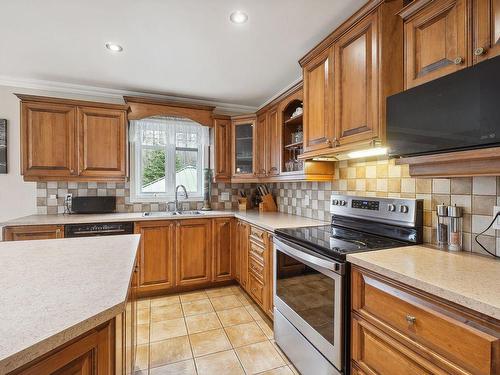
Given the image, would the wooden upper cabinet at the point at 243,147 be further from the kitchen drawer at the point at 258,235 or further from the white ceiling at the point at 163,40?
the kitchen drawer at the point at 258,235

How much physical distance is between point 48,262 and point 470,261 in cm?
200

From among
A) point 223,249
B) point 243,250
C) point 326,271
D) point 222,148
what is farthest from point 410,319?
point 222,148

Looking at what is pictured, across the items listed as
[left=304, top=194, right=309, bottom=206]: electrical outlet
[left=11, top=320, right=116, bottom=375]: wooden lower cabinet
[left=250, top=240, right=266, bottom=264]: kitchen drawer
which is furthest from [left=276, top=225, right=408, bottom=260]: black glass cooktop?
[left=11, top=320, right=116, bottom=375]: wooden lower cabinet

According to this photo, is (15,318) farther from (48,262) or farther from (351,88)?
(351,88)

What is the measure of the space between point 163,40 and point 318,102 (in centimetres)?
137

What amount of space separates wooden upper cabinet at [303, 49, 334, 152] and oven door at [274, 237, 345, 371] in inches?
33.0

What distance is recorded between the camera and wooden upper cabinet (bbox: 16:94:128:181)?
2727 millimetres

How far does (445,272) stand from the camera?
107 centimetres

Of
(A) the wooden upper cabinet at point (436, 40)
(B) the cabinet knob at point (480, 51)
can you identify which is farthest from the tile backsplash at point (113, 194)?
(B) the cabinet knob at point (480, 51)

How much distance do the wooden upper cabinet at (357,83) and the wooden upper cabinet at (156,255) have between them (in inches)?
82.2

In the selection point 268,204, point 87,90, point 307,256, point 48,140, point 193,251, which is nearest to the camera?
point 307,256

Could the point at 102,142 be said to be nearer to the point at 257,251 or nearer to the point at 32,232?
the point at 32,232

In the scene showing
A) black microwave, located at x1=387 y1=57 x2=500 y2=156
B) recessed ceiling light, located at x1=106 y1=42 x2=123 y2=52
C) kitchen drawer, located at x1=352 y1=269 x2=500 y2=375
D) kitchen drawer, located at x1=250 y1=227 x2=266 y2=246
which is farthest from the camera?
kitchen drawer, located at x1=250 y1=227 x2=266 y2=246

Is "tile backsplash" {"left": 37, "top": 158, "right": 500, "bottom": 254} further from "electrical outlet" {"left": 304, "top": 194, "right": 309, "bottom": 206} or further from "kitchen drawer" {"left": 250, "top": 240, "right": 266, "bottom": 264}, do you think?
"kitchen drawer" {"left": 250, "top": 240, "right": 266, "bottom": 264}
